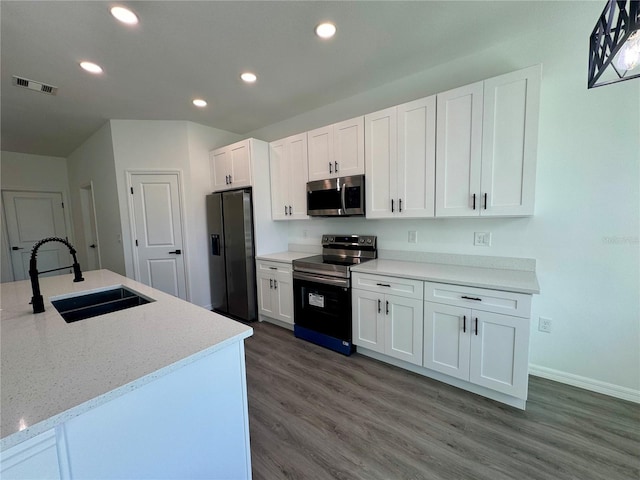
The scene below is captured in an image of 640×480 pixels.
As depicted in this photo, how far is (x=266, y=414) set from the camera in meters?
1.84

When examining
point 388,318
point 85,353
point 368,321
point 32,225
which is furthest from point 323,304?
point 32,225

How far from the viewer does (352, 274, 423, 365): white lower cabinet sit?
85.0 inches

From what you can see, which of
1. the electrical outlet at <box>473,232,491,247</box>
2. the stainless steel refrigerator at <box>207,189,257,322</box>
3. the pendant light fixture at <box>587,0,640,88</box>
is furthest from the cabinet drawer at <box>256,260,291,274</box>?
the pendant light fixture at <box>587,0,640,88</box>

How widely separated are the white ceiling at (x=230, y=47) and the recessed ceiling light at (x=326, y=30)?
0.17 ft

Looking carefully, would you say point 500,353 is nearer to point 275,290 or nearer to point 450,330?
point 450,330

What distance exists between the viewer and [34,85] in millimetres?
2510

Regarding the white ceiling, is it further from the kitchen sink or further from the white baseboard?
the white baseboard

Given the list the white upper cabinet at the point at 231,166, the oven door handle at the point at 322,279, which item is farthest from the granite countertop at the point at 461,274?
the white upper cabinet at the point at 231,166

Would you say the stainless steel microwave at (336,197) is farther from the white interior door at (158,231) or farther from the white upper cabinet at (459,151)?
the white interior door at (158,231)

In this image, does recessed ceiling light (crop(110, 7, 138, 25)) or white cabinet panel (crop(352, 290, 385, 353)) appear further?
white cabinet panel (crop(352, 290, 385, 353))

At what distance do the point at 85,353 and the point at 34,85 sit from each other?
309 cm

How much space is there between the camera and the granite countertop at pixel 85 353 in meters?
0.70

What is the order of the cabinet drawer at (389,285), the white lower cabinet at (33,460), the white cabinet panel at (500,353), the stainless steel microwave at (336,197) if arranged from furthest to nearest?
the stainless steel microwave at (336,197) < the cabinet drawer at (389,285) < the white cabinet panel at (500,353) < the white lower cabinet at (33,460)

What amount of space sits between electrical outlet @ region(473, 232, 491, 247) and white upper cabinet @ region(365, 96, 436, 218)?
0.46 m
